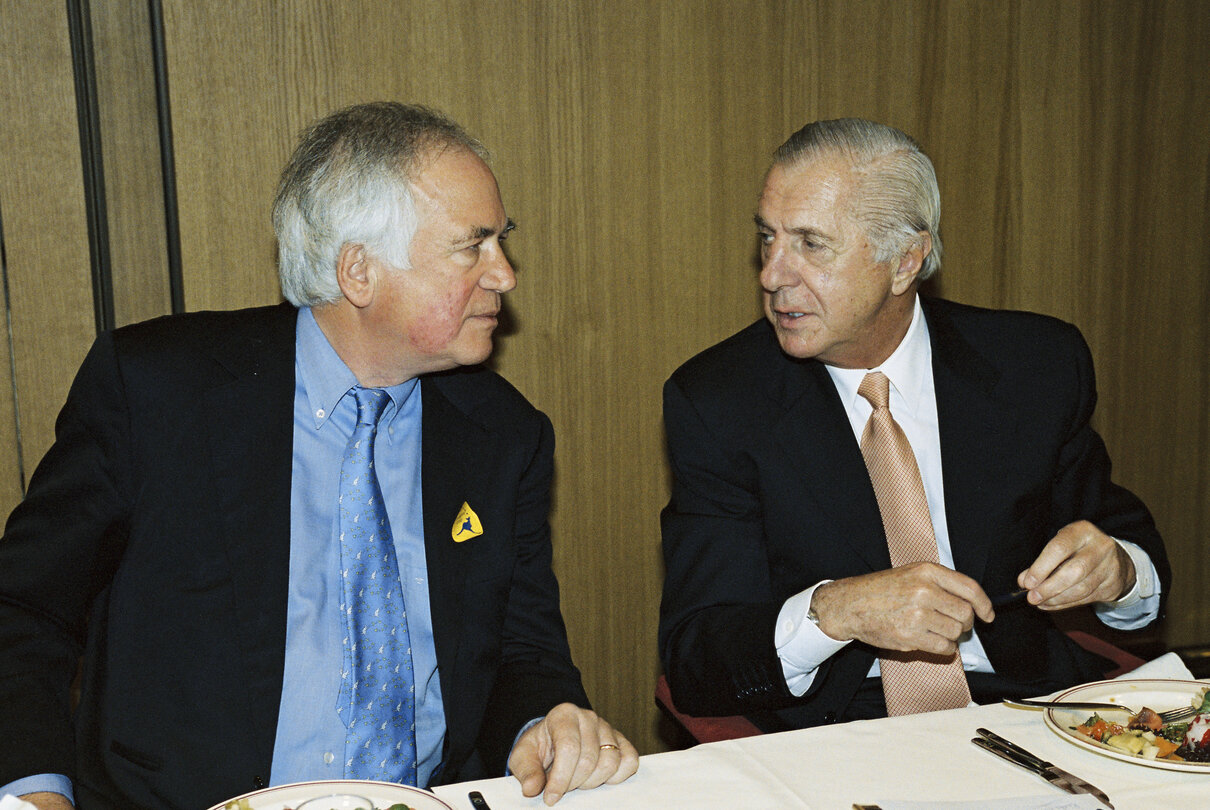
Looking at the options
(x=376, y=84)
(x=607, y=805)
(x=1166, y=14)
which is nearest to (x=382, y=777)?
(x=607, y=805)

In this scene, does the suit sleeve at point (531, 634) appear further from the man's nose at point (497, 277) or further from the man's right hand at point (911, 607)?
the man's right hand at point (911, 607)

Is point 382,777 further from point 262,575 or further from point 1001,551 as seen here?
point 1001,551

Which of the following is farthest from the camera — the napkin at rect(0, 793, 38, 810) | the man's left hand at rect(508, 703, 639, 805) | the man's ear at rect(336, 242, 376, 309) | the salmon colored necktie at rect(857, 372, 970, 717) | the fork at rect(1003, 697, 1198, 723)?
the salmon colored necktie at rect(857, 372, 970, 717)

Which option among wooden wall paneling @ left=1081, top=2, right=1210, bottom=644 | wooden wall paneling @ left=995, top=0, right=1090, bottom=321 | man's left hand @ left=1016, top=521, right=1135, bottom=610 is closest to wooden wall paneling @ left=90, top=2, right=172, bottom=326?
man's left hand @ left=1016, top=521, right=1135, bottom=610

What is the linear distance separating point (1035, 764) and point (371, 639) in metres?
1.07

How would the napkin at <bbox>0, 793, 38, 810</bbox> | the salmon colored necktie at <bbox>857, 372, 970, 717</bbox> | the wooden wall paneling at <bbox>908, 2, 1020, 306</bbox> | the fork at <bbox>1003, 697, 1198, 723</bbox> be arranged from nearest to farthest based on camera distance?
the napkin at <bbox>0, 793, 38, 810</bbox> → the fork at <bbox>1003, 697, 1198, 723</bbox> → the salmon colored necktie at <bbox>857, 372, 970, 717</bbox> → the wooden wall paneling at <bbox>908, 2, 1020, 306</bbox>

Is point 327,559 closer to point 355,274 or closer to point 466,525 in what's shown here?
point 466,525

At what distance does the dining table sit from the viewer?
1.39 m

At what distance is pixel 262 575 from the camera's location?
1.86 m

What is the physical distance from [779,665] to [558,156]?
71.4 inches

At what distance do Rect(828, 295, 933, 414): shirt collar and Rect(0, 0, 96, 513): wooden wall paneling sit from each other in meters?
1.98

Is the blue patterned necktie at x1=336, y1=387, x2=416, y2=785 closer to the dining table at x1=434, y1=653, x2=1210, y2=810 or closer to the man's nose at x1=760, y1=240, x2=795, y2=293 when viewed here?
the dining table at x1=434, y1=653, x2=1210, y2=810

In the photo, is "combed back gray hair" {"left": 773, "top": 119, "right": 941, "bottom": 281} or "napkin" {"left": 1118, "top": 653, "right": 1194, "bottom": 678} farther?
"combed back gray hair" {"left": 773, "top": 119, "right": 941, "bottom": 281}

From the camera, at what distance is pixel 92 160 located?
2859 mm
